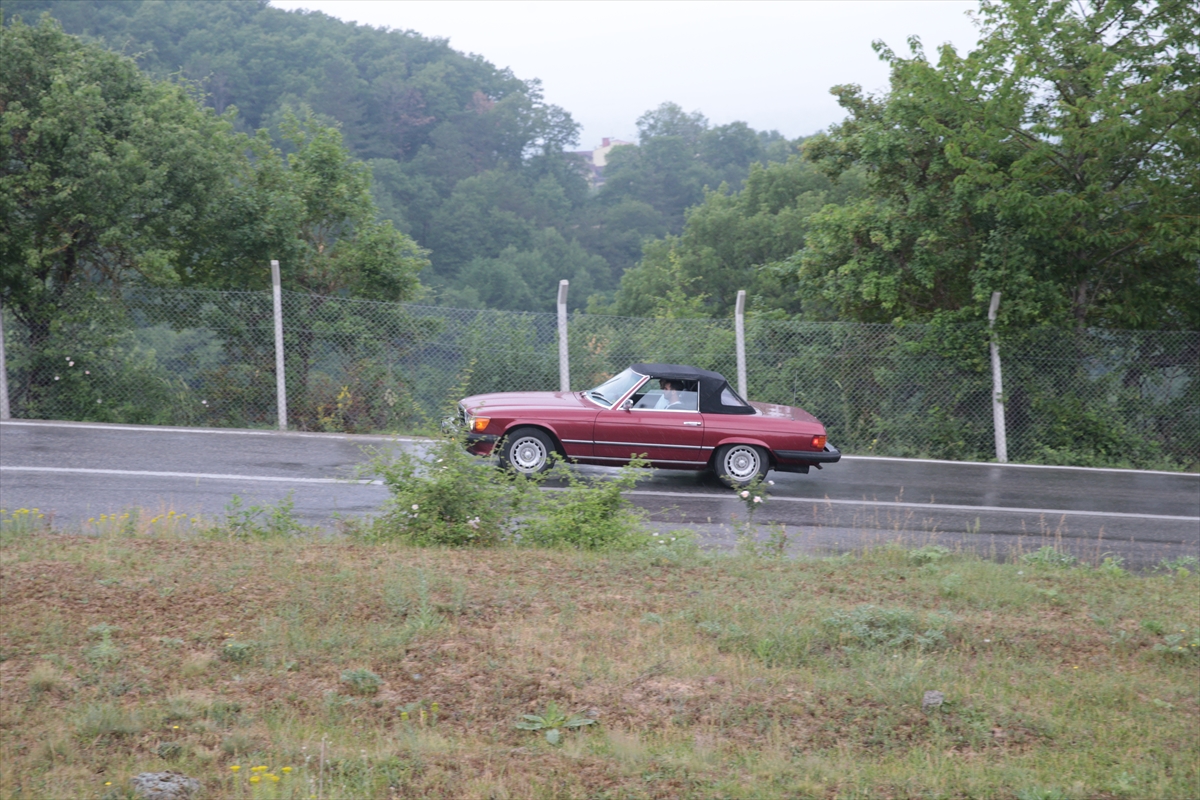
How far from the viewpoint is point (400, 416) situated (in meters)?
15.1

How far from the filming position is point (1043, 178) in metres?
15.3

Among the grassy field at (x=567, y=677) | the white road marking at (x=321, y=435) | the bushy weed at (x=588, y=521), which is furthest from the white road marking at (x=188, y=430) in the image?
the grassy field at (x=567, y=677)

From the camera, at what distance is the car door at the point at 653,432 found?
37.5 ft

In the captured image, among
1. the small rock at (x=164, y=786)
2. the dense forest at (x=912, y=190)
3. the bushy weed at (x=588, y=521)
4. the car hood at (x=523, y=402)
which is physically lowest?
the small rock at (x=164, y=786)

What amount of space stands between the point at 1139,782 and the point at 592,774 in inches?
105

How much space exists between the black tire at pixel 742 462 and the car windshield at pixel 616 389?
1.33 meters

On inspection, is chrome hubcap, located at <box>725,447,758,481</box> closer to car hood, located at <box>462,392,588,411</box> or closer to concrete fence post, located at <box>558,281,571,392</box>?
car hood, located at <box>462,392,588,411</box>

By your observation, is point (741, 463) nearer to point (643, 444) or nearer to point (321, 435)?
point (643, 444)

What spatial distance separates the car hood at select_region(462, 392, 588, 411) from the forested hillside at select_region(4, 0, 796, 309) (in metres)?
43.8

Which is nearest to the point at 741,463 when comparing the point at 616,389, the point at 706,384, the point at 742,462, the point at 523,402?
the point at 742,462

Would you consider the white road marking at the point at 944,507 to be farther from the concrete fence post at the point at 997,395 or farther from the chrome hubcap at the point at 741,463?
the concrete fence post at the point at 997,395

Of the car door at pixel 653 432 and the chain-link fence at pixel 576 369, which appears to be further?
the chain-link fence at pixel 576 369

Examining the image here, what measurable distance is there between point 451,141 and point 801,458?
68.4 m

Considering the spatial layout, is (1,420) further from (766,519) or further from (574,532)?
(766,519)
